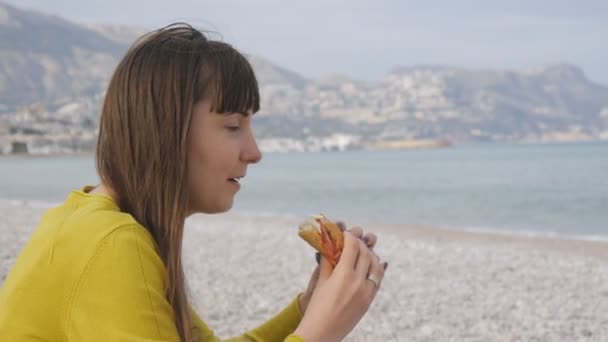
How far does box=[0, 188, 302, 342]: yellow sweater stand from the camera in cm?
135

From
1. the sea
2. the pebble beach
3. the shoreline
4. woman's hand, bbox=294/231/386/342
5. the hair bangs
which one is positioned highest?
the hair bangs

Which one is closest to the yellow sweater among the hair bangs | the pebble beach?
the hair bangs

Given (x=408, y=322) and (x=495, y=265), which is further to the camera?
(x=495, y=265)

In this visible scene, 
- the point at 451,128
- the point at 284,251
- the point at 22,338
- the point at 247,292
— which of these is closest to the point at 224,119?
the point at 22,338

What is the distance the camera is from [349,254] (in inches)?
62.4

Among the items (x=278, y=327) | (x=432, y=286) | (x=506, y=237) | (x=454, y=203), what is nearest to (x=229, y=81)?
(x=278, y=327)

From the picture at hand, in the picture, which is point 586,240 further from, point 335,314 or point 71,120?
point 71,120

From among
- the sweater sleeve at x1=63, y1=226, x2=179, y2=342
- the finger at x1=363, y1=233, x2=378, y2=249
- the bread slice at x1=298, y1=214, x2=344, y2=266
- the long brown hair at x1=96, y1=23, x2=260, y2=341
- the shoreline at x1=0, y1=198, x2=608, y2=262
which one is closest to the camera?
the sweater sleeve at x1=63, y1=226, x2=179, y2=342

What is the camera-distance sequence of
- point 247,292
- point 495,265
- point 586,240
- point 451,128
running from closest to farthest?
point 247,292, point 495,265, point 586,240, point 451,128

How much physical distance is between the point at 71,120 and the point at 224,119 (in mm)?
141552

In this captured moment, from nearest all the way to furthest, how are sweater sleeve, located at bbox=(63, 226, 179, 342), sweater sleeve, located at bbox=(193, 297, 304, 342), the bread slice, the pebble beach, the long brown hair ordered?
sweater sleeve, located at bbox=(63, 226, 179, 342), the long brown hair, the bread slice, sweater sleeve, located at bbox=(193, 297, 304, 342), the pebble beach

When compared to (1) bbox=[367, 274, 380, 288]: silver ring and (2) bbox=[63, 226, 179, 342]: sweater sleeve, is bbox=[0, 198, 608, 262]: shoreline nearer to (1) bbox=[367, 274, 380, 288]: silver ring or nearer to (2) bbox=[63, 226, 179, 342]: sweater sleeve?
(1) bbox=[367, 274, 380, 288]: silver ring

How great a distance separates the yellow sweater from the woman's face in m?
0.18

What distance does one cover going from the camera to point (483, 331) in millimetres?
6777
